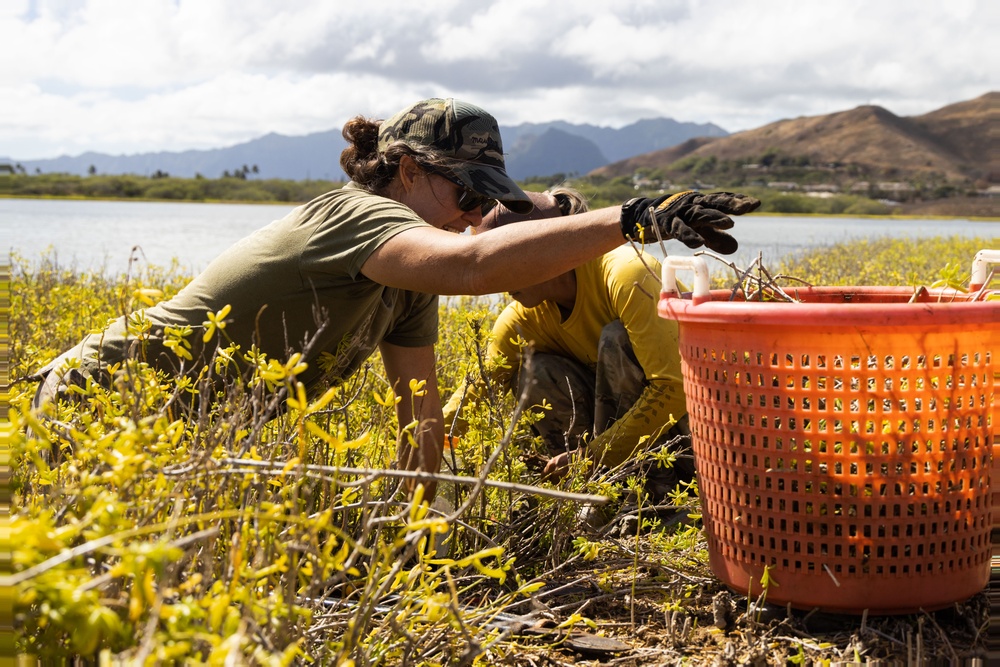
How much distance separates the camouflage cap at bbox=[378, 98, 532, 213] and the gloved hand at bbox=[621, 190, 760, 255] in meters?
0.66

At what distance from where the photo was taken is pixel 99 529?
1.00 metres

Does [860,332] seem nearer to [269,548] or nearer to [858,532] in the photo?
[858,532]

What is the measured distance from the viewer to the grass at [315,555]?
3.29 feet

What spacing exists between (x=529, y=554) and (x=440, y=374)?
161 centimetres

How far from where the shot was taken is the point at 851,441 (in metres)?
1.77

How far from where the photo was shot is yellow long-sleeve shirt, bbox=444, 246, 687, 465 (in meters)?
2.91

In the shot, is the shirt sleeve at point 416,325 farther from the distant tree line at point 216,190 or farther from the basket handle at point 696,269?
the distant tree line at point 216,190

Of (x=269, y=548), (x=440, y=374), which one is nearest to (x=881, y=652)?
(x=269, y=548)

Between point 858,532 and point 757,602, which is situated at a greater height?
point 858,532

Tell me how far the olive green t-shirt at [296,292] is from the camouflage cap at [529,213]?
19.2 inches

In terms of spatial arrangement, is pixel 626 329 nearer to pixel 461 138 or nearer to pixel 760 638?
pixel 461 138

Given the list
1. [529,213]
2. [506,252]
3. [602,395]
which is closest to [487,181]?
[529,213]

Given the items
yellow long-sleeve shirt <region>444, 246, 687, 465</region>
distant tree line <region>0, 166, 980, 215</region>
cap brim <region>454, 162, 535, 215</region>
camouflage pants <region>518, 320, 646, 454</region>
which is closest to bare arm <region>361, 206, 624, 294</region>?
cap brim <region>454, 162, 535, 215</region>

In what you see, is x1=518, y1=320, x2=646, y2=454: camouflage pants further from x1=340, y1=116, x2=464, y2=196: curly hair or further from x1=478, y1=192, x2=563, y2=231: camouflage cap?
x1=340, y1=116, x2=464, y2=196: curly hair
